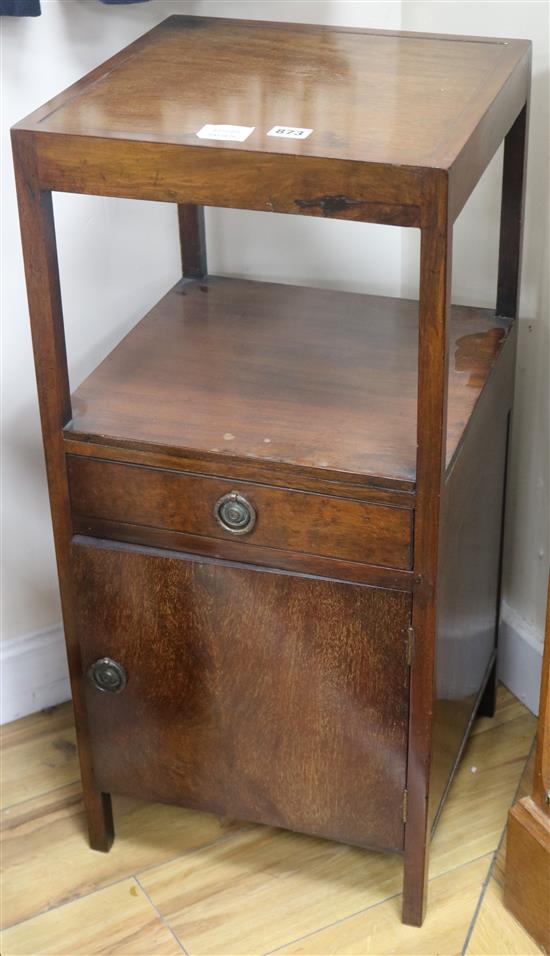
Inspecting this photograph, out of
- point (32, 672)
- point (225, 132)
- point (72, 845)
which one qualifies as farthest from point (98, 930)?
point (225, 132)

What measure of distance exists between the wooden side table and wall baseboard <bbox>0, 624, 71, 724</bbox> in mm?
333

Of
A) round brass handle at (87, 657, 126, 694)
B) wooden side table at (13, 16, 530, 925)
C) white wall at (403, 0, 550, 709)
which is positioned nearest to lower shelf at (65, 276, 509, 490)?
wooden side table at (13, 16, 530, 925)

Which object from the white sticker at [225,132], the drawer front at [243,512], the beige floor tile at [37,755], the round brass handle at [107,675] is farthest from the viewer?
the beige floor tile at [37,755]

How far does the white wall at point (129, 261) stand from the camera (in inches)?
63.4

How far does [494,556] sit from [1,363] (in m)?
0.71

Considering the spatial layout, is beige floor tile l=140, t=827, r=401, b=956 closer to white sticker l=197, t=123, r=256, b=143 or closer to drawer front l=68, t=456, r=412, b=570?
drawer front l=68, t=456, r=412, b=570

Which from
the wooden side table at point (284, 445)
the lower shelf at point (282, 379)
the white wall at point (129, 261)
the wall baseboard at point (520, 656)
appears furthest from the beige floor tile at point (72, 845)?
the lower shelf at point (282, 379)

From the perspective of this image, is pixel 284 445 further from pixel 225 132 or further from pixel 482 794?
pixel 482 794

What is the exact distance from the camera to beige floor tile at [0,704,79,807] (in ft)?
6.00

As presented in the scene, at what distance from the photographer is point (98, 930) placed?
5.27 ft

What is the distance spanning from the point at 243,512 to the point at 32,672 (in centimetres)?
71

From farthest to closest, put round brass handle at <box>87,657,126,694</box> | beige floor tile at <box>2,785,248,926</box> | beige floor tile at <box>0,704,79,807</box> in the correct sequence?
beige floor tile at <box>0,704,79,807</box> < beige floor tile at <box>2,785,248,926</box> < round brass handle at <box>87,657,126,694</box>

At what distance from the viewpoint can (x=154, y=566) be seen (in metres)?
1.44

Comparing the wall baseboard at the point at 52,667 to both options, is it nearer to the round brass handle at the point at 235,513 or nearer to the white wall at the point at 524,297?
the white wall at the point at 524,297
